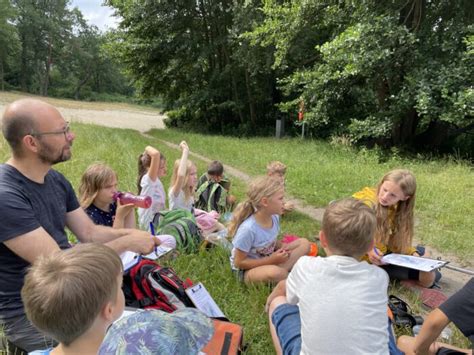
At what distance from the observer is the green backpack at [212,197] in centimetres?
534

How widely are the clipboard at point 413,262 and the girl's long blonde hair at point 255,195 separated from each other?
1160 millimetres

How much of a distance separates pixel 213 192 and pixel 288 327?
3220 mm

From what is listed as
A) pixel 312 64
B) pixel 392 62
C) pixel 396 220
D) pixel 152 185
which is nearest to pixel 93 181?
pixel 152 185

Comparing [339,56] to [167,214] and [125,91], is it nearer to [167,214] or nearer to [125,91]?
[167,214]

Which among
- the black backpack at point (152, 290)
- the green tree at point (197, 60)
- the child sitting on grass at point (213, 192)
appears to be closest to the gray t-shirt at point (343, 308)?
the black backpack at point (152, 290)

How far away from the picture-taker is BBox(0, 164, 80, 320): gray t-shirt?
205 centimetres

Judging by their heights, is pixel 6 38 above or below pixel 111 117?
A: above

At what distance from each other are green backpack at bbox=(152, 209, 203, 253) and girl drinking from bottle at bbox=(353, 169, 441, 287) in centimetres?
179

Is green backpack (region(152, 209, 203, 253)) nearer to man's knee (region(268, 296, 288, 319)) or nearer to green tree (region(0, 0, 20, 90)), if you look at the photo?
man's knee (region(268, 296, 288, 319))

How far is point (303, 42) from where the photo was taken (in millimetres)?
13141

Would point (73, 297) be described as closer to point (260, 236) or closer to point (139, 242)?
point (139, 242)

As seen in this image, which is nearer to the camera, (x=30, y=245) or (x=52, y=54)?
(x=30, y=245)

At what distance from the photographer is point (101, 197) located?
11.4 ft

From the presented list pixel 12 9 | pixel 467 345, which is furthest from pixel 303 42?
pixel 12 9
